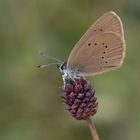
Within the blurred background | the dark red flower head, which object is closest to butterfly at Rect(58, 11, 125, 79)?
the dark red flower head

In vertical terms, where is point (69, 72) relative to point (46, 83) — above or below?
below

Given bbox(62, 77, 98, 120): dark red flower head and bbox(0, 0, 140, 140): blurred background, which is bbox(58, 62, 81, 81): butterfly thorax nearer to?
bbox(62, 77, 98, 120): dark red flower head

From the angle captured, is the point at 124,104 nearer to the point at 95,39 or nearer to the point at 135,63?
the point at 135,63

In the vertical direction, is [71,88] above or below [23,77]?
below

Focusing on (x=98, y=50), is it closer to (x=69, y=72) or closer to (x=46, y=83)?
(x=69, y=72)

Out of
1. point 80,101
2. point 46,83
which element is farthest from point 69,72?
point 46,83

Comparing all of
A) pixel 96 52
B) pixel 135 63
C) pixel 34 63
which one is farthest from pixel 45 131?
pixel 96 52

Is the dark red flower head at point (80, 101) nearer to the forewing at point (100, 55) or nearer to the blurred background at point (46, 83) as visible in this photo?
the forewing at point (100, 55)
